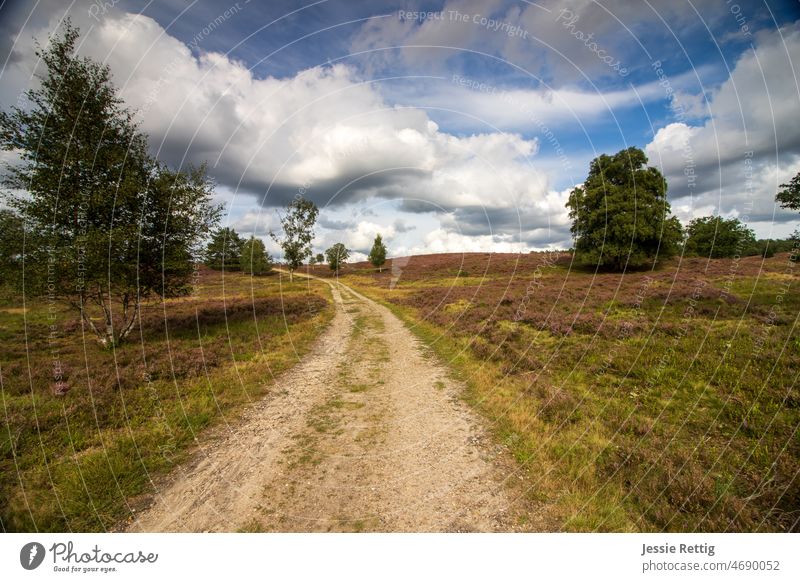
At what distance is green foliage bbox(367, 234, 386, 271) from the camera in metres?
83.4

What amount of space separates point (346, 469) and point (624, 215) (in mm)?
44792

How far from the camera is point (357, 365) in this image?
13.2 meters

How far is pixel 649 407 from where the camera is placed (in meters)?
8.12

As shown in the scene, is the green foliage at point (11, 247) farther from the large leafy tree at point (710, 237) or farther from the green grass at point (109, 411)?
the large leafy tree at point (710, 237)

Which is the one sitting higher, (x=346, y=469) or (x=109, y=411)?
(x=109, y=411)

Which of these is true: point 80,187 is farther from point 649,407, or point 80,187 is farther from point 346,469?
point 649,407

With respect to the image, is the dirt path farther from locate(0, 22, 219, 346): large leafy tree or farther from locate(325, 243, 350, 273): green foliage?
locate(325, 243, 350, 273): green foliage

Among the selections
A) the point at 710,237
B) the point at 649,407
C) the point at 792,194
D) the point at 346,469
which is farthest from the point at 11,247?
the point at 710,237

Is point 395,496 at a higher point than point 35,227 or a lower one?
lower

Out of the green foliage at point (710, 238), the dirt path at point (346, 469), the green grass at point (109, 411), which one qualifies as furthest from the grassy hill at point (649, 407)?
the green foliage at point (710, 238)

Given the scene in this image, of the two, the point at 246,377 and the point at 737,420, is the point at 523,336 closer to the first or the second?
the point at 737,420

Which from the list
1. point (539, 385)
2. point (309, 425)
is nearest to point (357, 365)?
point (309, 425)
